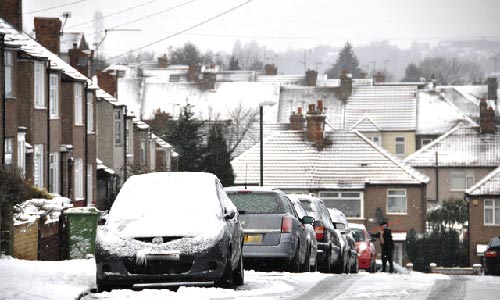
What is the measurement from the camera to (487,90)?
397 ft

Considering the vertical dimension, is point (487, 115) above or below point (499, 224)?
above

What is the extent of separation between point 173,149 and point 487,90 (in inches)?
2467

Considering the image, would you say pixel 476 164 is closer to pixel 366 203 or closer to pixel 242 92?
pixel 366 203

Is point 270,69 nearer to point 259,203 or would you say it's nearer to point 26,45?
point 26,45

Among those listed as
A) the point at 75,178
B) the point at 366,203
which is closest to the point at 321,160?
the point at 366,203

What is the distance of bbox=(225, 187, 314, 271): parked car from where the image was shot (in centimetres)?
1994

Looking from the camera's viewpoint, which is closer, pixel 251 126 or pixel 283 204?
pixel 283 204

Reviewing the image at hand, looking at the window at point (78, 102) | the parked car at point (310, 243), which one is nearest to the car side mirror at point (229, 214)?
the parked car at point (310, 243)

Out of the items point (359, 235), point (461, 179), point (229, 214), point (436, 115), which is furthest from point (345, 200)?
point (229, 214)

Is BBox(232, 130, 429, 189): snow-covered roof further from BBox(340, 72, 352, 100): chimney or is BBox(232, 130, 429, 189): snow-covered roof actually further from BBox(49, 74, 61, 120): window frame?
BBox(340, 72, 352, 100): chimney

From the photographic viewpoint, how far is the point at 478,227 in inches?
2618

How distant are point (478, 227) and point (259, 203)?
4779 centimetres

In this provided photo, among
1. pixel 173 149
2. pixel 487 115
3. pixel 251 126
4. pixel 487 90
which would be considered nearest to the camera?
→ pixel 173 149

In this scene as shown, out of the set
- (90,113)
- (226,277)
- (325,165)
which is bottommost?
(325,165)
